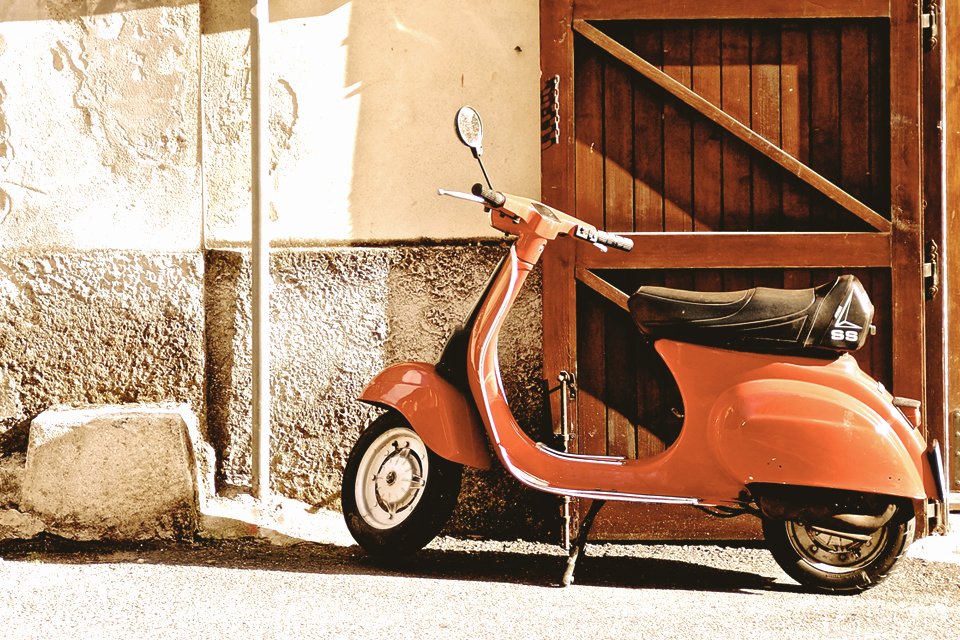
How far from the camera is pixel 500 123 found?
13.9ft

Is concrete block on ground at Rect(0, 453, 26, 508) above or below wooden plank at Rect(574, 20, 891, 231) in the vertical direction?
below

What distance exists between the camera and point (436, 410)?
3592 mm

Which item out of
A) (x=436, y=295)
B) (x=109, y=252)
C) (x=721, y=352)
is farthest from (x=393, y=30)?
(x=721, y=352)

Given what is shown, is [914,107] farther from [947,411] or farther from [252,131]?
[252,131]

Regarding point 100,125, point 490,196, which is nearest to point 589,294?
point 490,196

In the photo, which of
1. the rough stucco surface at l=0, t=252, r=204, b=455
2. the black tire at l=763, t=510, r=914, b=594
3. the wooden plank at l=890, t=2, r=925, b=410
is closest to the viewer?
the black tire at l=763, t=510, r=914, b=594

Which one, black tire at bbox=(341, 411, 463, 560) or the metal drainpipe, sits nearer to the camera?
black tire at bbox=(341, 411, 463, 560)

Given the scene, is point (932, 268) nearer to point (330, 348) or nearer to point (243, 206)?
point (330, 348)

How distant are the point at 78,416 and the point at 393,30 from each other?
2020 millimetres

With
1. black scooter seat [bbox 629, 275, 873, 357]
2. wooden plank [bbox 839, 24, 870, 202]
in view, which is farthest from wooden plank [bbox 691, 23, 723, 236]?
black scooter seat [bbox 629, 275, 873, 357]

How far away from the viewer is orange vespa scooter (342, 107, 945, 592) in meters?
3.22

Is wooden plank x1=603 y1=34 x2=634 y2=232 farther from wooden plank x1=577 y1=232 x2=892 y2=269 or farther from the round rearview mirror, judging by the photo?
the round rearview mirror

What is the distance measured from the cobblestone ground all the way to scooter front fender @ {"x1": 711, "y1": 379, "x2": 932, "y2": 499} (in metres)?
0.42

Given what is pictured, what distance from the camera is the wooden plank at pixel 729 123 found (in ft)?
13.1
